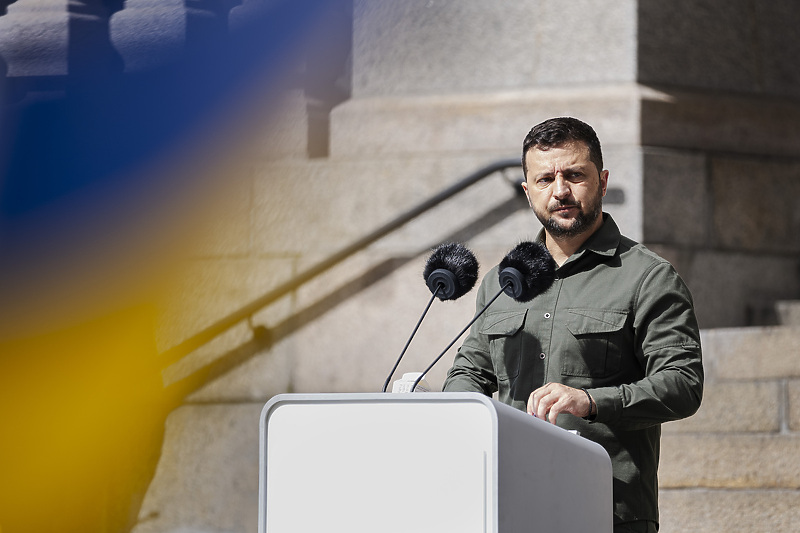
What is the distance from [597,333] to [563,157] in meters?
0.35

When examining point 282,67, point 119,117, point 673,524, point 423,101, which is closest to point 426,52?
point 423,101

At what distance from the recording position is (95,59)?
544 cm

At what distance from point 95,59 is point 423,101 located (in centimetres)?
148

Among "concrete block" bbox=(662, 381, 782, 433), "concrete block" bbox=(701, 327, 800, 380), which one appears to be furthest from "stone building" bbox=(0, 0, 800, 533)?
"concrete block" bbox=(662, 381, 782, 433)

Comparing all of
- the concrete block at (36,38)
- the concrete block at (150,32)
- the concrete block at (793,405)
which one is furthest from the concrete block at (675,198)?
the concrete block at (36,38)

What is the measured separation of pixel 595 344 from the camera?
237cm

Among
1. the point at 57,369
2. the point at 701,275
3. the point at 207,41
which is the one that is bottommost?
the point at 57,369

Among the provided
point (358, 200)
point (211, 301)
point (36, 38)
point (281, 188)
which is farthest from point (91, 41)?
point (358, 200)

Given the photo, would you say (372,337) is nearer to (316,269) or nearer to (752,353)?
(316,269)

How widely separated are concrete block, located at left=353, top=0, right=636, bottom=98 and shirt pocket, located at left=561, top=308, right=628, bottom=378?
2910mm

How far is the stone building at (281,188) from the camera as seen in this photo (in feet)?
16.8

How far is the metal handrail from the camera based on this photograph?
16.4 ft

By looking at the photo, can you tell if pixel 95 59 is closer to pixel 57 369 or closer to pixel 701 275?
pixel 57 369

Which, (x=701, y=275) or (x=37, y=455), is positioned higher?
(x=701, y=275)
